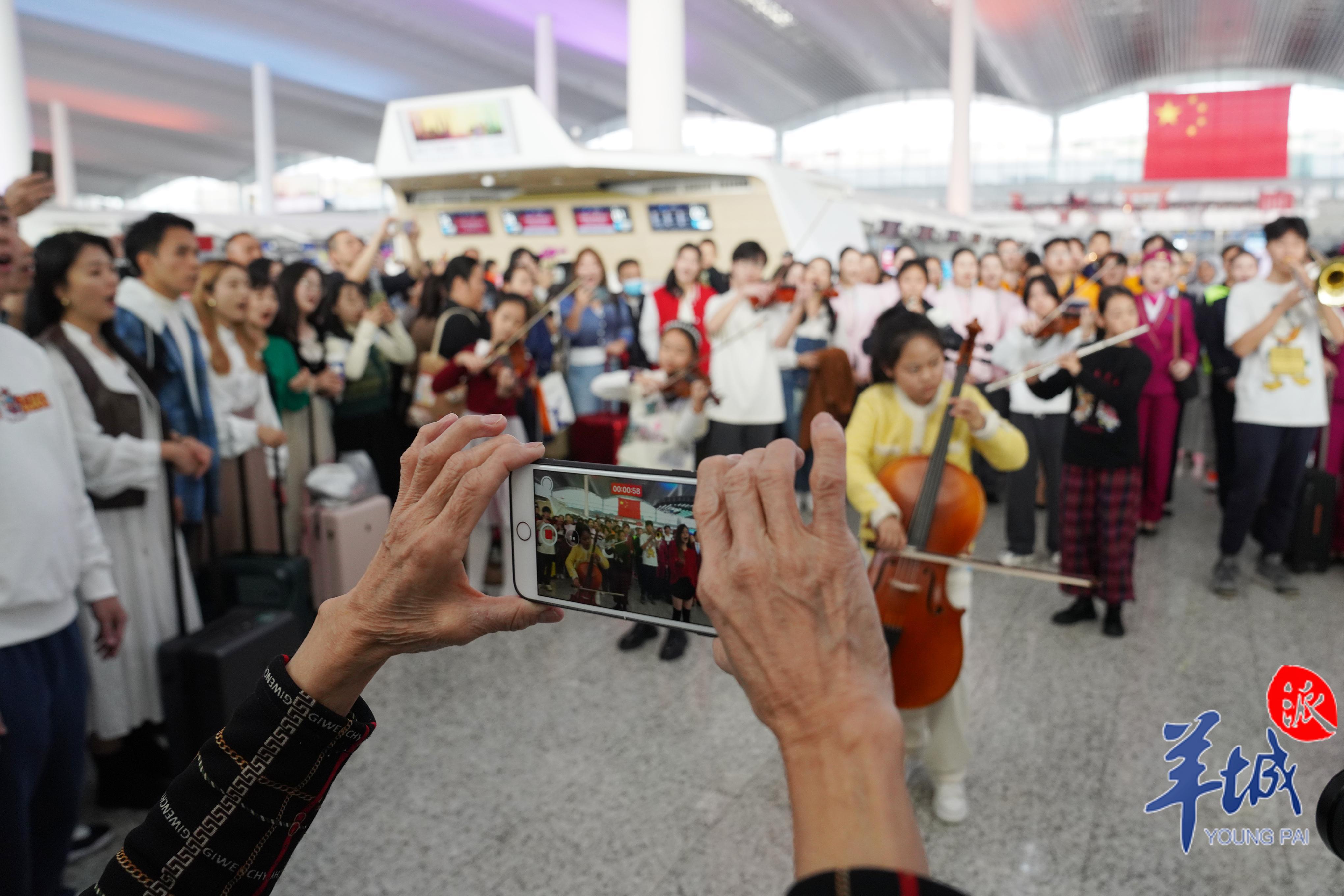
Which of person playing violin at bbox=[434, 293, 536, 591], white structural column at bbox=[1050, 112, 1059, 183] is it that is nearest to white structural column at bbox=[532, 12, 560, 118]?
person playing violin at bbox=[434, 293, 536, 591]

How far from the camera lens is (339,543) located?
3109 millimetres

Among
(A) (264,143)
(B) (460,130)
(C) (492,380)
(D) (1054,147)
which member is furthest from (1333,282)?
(D) (1054,147)

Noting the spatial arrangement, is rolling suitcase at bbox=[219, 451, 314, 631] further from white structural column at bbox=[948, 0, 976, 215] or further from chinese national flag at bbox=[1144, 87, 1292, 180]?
chinese national flag at bbox=[1144, 87, 1292, 180]

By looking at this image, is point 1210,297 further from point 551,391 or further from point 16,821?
point 16,821

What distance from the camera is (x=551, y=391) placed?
4.07 meters

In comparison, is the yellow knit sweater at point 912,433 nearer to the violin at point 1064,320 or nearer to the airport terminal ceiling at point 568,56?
the violin at point 1064,320

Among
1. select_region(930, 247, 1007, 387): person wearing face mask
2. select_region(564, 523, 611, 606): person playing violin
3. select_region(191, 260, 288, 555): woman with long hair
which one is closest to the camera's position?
select_region(564, 523, 611, 606): person playing violin

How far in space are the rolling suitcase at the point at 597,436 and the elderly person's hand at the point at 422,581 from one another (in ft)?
11.2

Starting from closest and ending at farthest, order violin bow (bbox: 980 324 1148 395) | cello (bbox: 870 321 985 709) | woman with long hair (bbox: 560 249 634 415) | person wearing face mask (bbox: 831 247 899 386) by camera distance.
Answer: cello (bbox: 870 321 985 709) < violin bow (bbox: 980 324 1148 395) < woman with long hair (bbox: 560 249 634 415) < person wearing face mask (bbox: 831 247 899 386)

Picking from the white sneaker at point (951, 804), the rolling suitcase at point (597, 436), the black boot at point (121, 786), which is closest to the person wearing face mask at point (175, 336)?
the black boot at point (121, 786)

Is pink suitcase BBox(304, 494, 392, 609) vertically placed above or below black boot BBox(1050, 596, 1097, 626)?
above

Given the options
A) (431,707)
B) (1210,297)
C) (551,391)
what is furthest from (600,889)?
(1210,297)

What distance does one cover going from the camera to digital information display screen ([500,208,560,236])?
11.3m

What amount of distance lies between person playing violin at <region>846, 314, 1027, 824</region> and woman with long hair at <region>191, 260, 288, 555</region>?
1.91 metres
